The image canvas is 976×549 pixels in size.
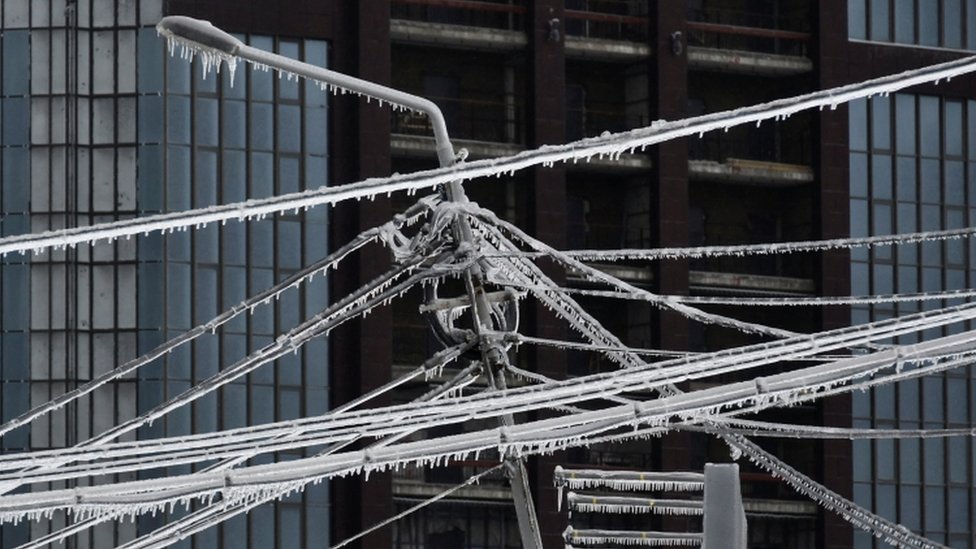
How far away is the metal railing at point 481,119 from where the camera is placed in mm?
79562

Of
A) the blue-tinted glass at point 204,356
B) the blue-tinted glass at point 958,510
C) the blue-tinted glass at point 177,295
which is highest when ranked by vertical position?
the blue-tinted glass at point 177,295

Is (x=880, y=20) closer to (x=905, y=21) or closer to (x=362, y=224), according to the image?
(x=905, y=21)

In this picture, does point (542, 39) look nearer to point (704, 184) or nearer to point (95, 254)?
point (704, 184)

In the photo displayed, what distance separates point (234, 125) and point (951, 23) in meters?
22.4

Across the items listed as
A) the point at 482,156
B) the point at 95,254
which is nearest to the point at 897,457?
the point at 482,156

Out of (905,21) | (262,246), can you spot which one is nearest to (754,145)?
(905,21)

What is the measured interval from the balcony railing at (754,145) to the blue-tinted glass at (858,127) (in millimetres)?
1364

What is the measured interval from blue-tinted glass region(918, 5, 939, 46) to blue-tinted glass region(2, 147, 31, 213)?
87.7 ft

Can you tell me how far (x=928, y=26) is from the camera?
83000 mm

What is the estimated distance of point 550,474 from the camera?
76.9m

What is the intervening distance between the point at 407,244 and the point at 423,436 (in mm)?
44439

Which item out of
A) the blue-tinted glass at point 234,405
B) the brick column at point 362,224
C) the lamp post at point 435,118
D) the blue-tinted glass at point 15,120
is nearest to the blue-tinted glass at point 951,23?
the brick column at point 362,224

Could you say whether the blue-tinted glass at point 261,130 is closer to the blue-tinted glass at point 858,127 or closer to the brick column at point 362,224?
the brick column at point 362,224

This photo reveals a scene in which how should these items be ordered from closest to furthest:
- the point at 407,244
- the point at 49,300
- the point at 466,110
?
1. the point at 407,244
2. the point at 49,300
3. the point at 466,110
